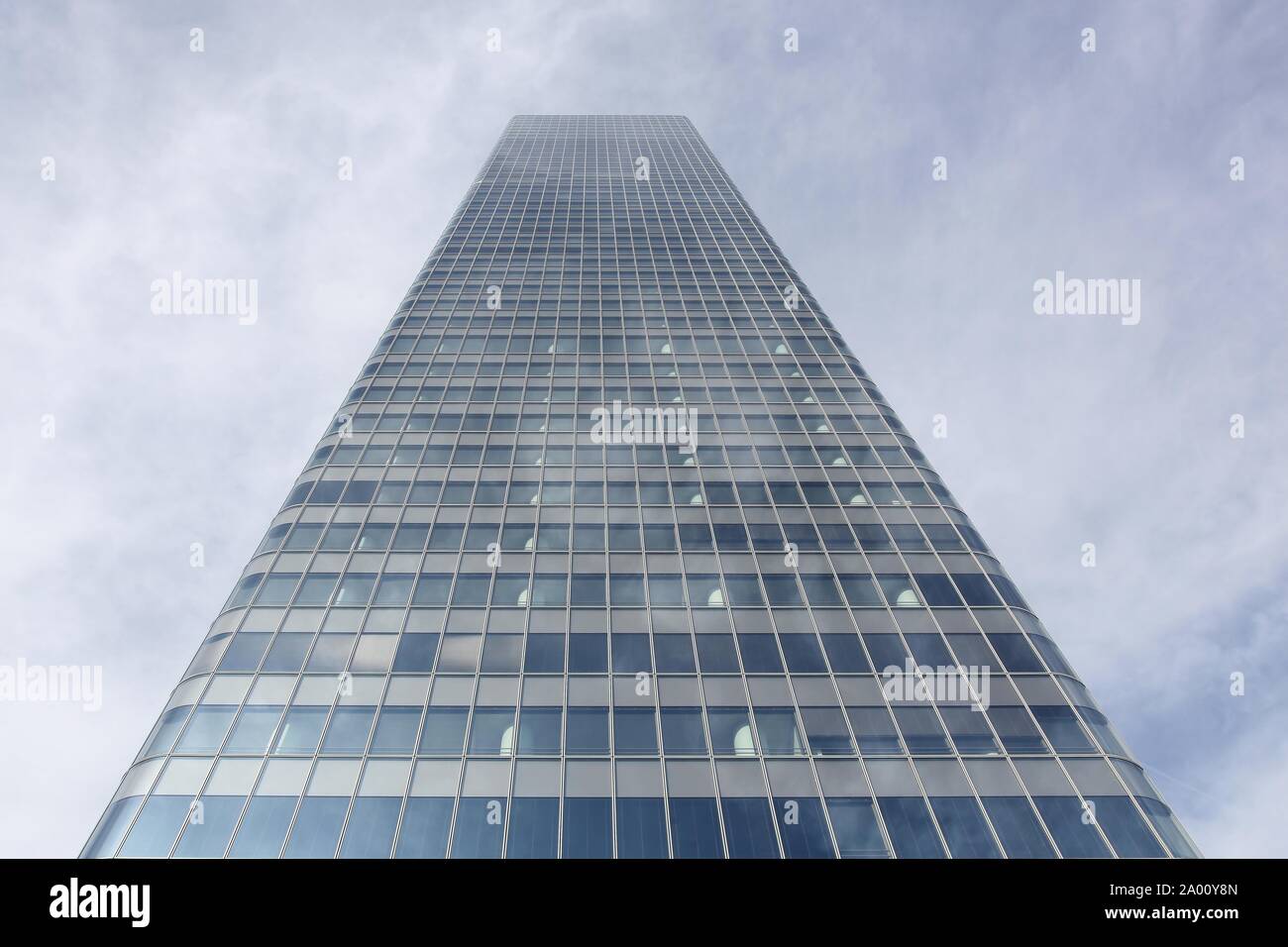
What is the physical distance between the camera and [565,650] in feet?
91.4

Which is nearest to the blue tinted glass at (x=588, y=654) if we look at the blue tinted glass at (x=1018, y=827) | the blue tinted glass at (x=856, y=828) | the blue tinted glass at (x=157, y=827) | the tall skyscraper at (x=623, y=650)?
the tall skyscraper at (x=623, y=650)

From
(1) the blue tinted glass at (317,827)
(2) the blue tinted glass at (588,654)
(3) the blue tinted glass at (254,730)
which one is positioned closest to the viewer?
(1) the blue tinted glass at (317,827)

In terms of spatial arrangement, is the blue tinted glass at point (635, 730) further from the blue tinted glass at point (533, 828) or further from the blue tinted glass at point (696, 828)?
the blue tinted glass at point (533, 828)

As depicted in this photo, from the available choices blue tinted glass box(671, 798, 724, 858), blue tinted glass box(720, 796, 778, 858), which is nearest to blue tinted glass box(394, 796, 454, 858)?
blue tinted glass box(671, 798, 724, 858)

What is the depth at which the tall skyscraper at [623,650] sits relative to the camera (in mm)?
22312

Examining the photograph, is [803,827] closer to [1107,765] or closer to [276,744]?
[1107,765]

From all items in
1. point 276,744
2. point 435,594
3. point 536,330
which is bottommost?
point 276,744

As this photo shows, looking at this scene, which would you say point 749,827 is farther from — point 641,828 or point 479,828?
point 479,828

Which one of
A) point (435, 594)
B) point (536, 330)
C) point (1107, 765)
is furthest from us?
point (536, 330)

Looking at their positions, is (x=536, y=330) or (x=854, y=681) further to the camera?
(x=536, y=330)

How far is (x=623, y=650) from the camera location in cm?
2789

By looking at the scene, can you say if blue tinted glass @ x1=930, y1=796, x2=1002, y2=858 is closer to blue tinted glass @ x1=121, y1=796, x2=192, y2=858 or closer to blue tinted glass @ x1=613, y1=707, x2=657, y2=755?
blue tinted glass @ x1=613, y1=707, x2=657, y2=755
